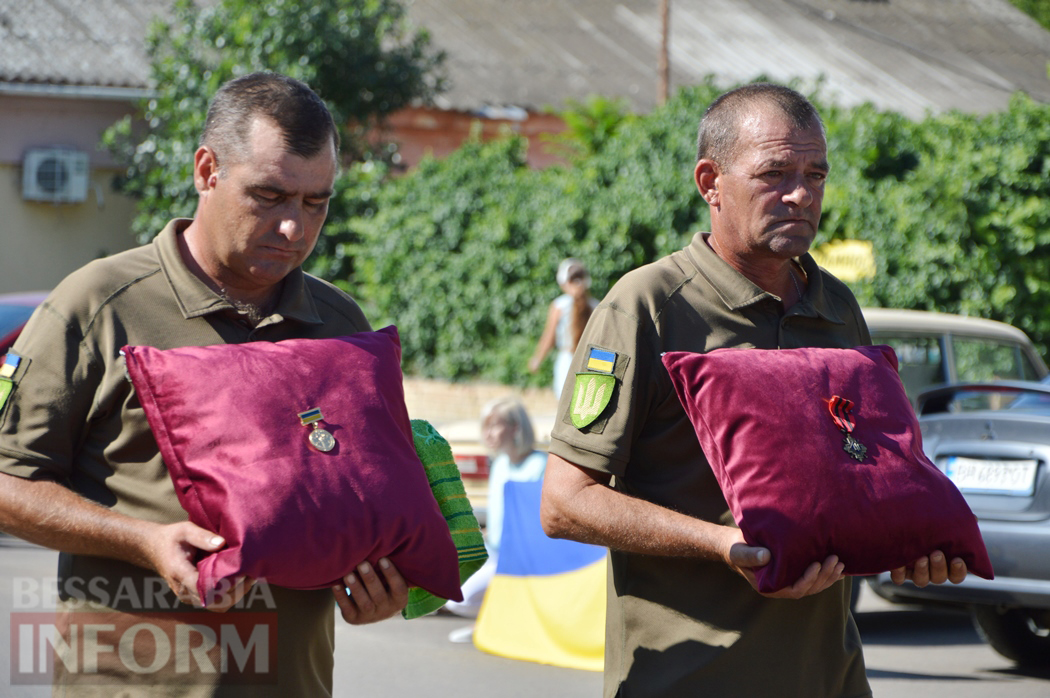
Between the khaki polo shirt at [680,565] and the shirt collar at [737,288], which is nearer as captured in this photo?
the khaki polo shirt at [680,565]

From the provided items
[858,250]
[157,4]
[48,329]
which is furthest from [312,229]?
[157,4]

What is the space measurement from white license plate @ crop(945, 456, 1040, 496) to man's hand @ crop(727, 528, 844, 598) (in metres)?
4.04

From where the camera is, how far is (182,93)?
17312 mm

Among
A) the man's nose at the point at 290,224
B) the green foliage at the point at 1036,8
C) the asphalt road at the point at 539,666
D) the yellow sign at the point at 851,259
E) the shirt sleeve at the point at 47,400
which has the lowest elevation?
the asphalt road at the point at 539,666

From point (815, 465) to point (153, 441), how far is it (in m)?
1.27

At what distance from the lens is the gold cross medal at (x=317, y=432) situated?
2197mm

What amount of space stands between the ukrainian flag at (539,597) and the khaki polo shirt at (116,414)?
171 inches

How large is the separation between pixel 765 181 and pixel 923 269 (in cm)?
1104

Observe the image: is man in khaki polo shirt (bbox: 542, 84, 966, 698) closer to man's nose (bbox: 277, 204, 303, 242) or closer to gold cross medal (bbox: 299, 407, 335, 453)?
gold cross medal (bbox: 299, 407, 335, 453)

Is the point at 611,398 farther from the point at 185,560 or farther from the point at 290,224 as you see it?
the point at 185,560

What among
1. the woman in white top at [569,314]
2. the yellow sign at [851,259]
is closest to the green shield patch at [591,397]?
the woman in white top at [569,314]

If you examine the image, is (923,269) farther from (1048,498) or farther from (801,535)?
(801,535)

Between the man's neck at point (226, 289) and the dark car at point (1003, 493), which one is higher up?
the man's neck at point (226, 289)

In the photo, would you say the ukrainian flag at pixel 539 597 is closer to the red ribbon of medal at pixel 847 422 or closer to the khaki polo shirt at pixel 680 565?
the khaki polo shirt at pixel 680 565
